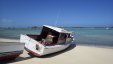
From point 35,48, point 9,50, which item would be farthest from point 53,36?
point 9,50

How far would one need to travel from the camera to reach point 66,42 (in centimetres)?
1345

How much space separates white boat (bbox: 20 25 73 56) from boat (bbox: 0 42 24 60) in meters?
1.01

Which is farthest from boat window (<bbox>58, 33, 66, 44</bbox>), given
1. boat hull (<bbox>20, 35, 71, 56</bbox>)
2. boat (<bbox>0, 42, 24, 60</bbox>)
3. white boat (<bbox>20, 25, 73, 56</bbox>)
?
boat (<bbox>0, 42, 24, 60</bbox>)

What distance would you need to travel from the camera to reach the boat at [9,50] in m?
8.34

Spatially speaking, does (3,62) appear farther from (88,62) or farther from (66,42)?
(66,42)

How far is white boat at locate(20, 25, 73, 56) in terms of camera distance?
32.3 ft

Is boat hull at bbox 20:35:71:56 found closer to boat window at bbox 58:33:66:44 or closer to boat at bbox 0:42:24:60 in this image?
boat at bbox 0:42:24:60

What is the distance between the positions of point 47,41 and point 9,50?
3.94 m

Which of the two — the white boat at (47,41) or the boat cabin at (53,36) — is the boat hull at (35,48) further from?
the boat cabin at (53,36)

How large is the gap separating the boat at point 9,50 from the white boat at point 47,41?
1.01 metres

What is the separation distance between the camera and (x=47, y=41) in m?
12.1

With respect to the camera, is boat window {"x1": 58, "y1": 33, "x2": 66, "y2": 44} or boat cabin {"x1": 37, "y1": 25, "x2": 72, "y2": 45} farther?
boat window {"x1": 58, "y1": 33, "x2": 66, "y2": 44}

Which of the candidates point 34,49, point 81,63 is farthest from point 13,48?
point 81,63

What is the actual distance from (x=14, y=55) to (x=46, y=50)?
1.93 m
